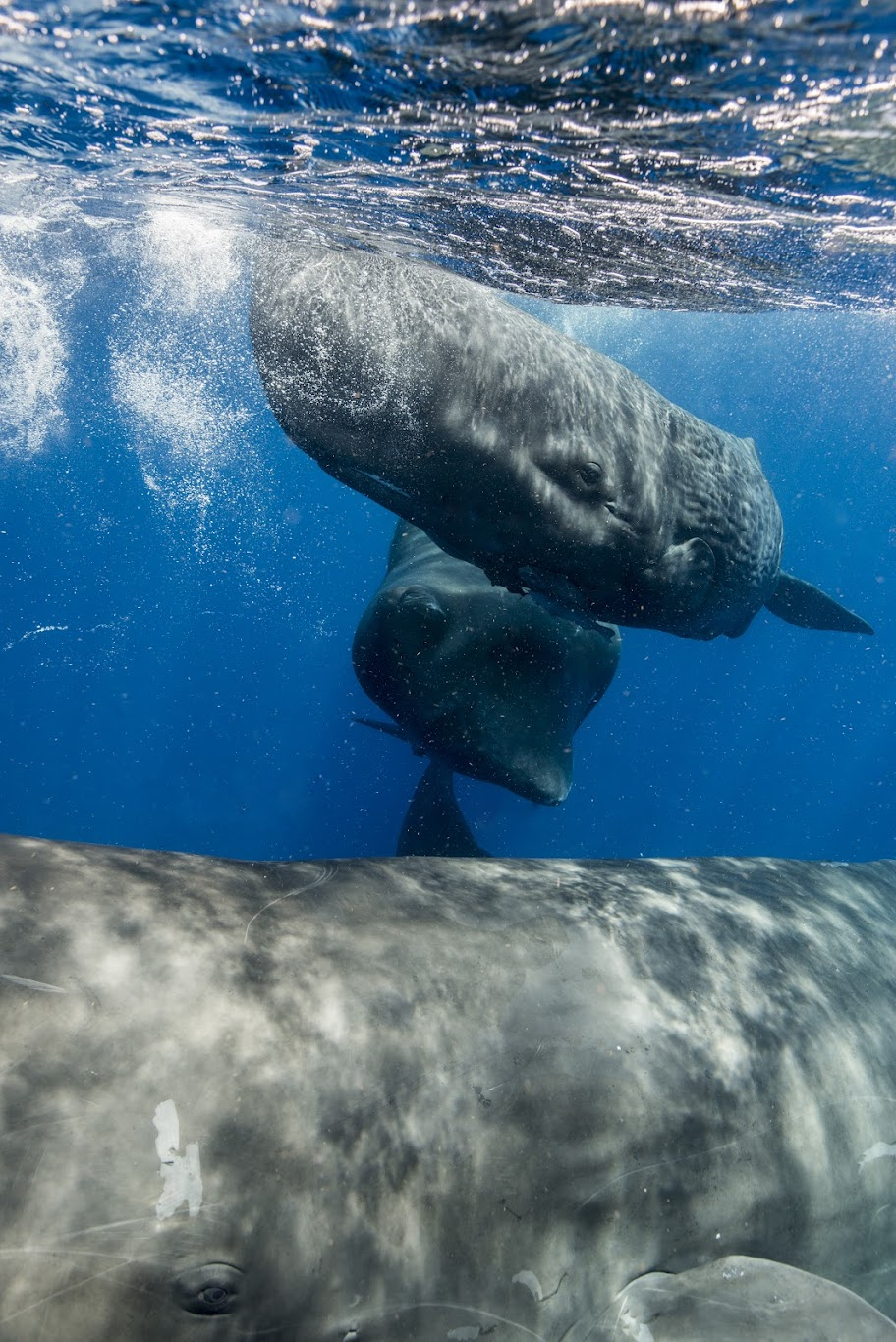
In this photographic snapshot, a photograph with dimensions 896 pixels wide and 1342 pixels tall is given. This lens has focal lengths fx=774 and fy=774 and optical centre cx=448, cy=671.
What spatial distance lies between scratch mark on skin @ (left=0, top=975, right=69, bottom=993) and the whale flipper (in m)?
8.75

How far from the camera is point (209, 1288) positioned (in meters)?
2.44

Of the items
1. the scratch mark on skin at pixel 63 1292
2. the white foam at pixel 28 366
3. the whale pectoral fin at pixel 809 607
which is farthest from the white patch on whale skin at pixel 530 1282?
the white foam at pixel 28 366

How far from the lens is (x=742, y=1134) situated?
367 cm

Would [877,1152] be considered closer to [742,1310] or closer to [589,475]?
[742,1310]

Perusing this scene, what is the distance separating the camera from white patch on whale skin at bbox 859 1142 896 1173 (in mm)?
3998

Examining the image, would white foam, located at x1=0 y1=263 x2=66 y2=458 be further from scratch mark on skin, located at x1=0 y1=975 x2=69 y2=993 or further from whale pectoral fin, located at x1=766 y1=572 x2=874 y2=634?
scratch mark on skin, located at x1=0 y1=975 x2=69 y2=993

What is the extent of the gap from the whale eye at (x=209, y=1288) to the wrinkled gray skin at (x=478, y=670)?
6048 millimetres

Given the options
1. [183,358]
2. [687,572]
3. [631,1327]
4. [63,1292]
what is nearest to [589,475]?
[687,572]

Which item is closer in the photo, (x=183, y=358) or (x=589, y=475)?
(x=589, y=475)

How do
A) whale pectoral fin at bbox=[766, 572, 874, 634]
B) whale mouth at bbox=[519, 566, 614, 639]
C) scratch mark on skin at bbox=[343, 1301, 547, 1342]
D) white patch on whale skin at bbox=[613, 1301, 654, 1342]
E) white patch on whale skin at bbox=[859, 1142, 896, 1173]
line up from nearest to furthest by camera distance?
scratch mark on skin at bbox=[343, 1301, 547, 1342]
white patch on whale skin at bbox=[613, 1301, 654, 1342]
white patch on whale skin at bbox=[859, 1142, 896, 1173]
whale mouth at bbox=[519, 566, 614, 639]
whale pectoral fin at bbox=[766, 572, 874, 634]

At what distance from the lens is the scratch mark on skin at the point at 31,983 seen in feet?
8.14

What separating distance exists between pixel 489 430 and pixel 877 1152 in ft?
16.8

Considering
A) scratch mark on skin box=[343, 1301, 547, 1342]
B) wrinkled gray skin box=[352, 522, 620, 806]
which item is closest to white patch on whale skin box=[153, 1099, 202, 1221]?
scratch mark on skin box=[343, 1301, 547, 1342]

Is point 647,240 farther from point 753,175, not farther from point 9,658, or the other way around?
point 9,658
